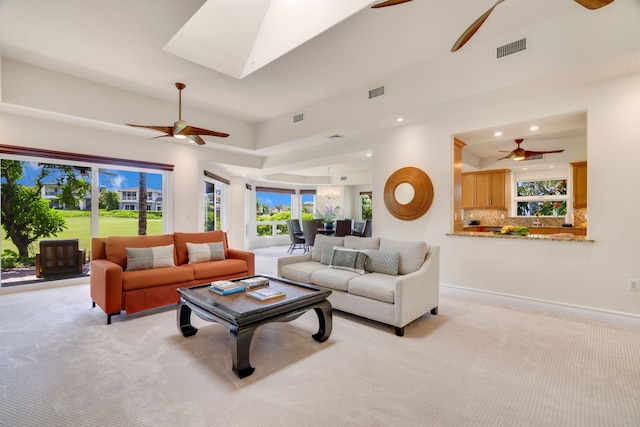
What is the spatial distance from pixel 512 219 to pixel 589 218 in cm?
426

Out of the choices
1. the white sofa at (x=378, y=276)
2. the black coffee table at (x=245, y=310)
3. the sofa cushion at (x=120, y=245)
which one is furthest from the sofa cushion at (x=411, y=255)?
the sofa cushion at (x=120, y=245)

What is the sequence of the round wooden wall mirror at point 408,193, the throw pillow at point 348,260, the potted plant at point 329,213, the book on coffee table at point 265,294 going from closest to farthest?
1. the book on coffee table at point 265,294
2. the throw pillow at point 348,260
3. the round wooden wall mirror at point 408,193
4. the potted plant at point 329,213

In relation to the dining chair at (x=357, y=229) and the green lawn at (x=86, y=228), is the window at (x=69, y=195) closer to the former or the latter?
the green lawn at (x=86, y=228)

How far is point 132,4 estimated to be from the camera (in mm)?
2705

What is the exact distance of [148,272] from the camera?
347 centimetres

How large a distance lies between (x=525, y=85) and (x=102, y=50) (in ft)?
16.4

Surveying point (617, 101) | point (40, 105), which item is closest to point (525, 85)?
point (617, 101)

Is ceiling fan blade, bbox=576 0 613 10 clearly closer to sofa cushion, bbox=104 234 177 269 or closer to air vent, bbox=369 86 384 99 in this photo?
air vent, bbox=369 86 384 99

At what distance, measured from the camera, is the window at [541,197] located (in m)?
6.74

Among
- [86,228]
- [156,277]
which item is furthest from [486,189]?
[86,228]

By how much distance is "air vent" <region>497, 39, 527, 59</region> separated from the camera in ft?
10.3

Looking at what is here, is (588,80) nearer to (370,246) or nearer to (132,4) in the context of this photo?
(370,246)

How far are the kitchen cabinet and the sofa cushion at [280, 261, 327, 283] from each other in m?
5.41

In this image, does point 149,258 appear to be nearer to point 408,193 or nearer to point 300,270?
point 300,270
